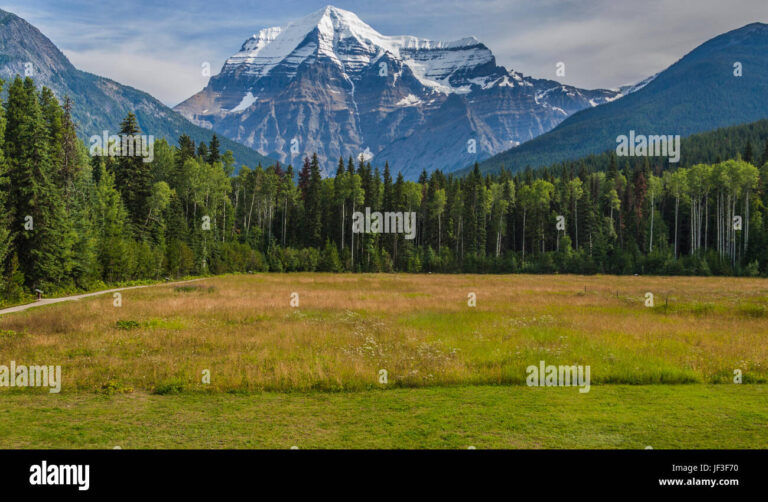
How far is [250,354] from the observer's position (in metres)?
18.2

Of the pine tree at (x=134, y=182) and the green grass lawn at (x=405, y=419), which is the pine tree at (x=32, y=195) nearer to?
the pine tree at (x=134, y=182)

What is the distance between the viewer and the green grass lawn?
9469 millimetres

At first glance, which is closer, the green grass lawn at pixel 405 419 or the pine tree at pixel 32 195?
the green grass lawn at pixel 405 419

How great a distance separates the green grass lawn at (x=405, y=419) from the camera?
31.1 ft

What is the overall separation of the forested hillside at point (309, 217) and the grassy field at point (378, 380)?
47.0 ft

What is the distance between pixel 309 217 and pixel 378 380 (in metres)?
85.8

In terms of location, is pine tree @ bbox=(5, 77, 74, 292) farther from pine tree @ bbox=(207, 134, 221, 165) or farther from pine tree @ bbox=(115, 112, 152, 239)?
pine tree @ bbox=(207, 134, 221, 165)

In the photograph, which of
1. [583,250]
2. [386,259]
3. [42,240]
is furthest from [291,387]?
[583,250]

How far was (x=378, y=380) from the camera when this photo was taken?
48.5 feet

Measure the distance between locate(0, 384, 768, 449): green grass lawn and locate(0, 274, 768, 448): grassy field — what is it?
0.19 feet
